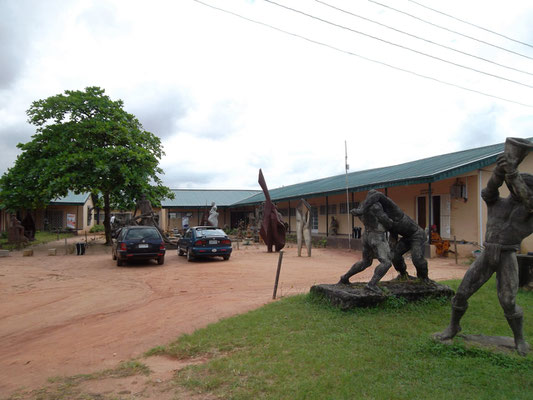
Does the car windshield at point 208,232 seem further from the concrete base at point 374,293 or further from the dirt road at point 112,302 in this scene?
the concrete base at point 374,293

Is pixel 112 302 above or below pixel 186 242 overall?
below

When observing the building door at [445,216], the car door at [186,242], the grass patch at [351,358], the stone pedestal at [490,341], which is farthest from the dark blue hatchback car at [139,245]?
the building door at [445,216]

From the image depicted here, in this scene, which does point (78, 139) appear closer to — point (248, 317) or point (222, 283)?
point (222, 283)

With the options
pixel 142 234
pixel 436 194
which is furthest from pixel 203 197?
pixel 436 194

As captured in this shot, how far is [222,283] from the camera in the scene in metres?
10.2

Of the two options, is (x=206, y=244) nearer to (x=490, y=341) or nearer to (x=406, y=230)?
(x=406, y=230)

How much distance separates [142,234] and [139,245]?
1.87ft

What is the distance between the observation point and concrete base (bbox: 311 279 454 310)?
6074mm

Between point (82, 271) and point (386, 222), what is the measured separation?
→ 34.7ft

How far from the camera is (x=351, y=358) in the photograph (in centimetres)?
418

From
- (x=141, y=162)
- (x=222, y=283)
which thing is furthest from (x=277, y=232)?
(x=222, y=283)

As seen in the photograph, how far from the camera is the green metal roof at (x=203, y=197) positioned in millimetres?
38656

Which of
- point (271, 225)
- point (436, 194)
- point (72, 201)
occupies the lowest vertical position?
point (271, 225)

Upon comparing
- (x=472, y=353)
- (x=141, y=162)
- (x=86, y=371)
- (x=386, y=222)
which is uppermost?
(x=141, y=162)
